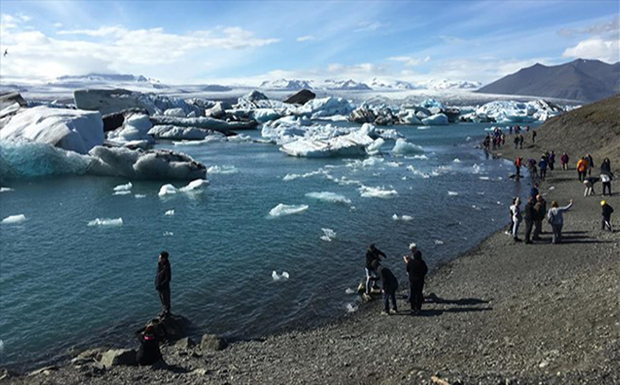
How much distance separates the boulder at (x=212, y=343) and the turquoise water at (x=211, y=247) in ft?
2.50

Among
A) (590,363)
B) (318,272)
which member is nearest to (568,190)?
(318,272)

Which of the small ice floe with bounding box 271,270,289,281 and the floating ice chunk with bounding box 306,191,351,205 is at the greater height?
the floating ice chunk with bounding box 306,191,351,205

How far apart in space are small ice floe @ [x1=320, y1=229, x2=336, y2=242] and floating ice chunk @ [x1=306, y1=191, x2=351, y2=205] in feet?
18.0

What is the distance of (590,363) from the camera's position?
663 cm

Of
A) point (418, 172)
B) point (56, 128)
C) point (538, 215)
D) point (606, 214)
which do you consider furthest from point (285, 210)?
point (56, 128)

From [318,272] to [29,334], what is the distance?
8054 mm

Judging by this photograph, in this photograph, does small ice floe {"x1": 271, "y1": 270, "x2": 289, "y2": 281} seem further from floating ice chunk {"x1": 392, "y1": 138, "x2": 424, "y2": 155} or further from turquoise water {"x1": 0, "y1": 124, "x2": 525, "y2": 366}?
floating ice chunk {"x1": 392, "y1": 138, "x2": 424, "y2": 155}

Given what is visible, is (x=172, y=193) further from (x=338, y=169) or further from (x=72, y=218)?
(x=338, y=169)

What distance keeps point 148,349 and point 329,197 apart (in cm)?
1704

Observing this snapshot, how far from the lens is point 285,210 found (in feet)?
75.4

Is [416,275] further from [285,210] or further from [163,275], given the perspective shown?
[285,210]

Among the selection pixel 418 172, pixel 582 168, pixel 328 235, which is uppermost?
pixel 582 168

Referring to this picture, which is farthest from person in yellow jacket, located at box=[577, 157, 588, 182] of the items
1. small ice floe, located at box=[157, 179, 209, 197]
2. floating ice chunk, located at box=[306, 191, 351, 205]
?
small ice floe, located at box=[157, 179, 209, 197]

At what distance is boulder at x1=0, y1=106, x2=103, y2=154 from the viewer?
35062 mm
